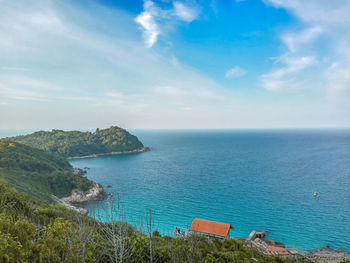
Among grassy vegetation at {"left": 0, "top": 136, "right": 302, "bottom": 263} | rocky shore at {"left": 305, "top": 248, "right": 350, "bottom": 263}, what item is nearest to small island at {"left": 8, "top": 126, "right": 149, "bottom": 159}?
grassy vegetation at {"left": 0, "top": 136, "right": 302, "bottom": 263}

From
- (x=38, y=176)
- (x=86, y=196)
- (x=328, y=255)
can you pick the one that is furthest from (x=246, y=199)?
(x=38, y=176)

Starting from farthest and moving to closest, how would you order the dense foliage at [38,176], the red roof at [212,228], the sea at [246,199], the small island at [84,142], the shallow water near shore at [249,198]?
1. the small island at [84,142]
2. the dense foliage at [38,176]
3. the shallow water near shore at [249,198]
4. the sea at [246,199]
5. the red roof at [212,228]

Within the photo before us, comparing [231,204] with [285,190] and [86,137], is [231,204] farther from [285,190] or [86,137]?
[86,137]

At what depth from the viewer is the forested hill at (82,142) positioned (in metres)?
95.4

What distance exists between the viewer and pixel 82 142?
10512 centimetres

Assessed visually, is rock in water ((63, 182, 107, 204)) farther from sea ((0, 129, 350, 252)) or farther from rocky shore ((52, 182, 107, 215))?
sea ((0, 129, 350, 252))

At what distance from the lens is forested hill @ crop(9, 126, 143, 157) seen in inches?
3755

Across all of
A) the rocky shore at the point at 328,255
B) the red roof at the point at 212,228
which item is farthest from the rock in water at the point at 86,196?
the rocky shore at the point at 328,255

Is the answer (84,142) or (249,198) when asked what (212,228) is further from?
(84,142)

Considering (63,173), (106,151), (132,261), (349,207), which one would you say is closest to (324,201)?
(349,207)

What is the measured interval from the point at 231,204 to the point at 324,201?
16.6 metres

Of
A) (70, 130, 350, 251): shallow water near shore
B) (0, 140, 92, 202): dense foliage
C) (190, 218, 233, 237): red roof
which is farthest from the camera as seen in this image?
(0, 140, 92, 202): dense foliage

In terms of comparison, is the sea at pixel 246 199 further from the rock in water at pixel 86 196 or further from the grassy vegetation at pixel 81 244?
the grassy vegetation at pixel 81 244

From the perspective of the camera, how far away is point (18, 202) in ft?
54.2
